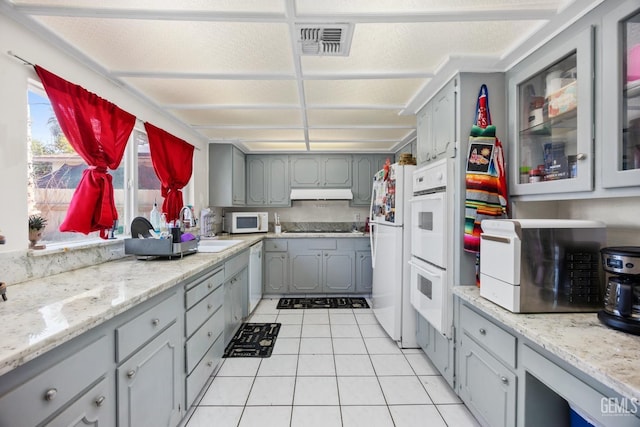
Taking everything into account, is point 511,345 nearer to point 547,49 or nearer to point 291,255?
point 547,49

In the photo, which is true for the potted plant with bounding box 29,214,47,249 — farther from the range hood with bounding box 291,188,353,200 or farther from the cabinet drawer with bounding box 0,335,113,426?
the range hood with bounding box 291,188,353,200

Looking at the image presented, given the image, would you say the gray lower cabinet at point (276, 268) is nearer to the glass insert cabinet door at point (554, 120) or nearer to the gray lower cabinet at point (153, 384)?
the gray lower cabinet at point (153, 384)

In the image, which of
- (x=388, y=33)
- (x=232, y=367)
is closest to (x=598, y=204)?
(x=388, y=33)

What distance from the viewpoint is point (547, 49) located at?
1478 mm

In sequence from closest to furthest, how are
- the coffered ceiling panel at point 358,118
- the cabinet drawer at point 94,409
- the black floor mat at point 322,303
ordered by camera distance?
the cabinet drawer at point 94,409 < the coffered ceiling panel at point 358,118 < the black floor mat at point 322,303

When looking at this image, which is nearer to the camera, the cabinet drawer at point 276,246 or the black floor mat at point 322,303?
the black floor mat at point 322,303

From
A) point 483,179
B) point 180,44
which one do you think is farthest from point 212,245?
point 483,179

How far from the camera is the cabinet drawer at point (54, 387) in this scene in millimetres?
708

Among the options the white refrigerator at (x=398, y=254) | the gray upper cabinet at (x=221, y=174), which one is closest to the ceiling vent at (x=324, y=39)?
the white refrigerator at (x=398, y=254)

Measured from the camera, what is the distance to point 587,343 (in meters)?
0.96

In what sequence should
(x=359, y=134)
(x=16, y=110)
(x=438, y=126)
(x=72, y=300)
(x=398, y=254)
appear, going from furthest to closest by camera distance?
(x=359, y=134)
(x=398, y=254)
(x=438, y=126)
(x=16, y=110)
(x=72, y=300)

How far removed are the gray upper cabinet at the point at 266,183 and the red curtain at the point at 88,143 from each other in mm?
2482

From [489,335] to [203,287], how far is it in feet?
5.72

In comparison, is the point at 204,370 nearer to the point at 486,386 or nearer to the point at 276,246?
the point at 486,386
